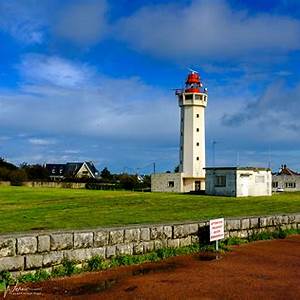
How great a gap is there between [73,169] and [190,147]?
6325 cm

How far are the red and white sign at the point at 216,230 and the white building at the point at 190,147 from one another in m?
42.2

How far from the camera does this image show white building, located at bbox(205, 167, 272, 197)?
47.1 metres

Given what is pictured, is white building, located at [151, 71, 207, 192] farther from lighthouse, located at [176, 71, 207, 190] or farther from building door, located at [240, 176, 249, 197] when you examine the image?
building door, located at [240, 176, 249, 197]

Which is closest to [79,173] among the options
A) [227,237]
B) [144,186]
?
[144,186]

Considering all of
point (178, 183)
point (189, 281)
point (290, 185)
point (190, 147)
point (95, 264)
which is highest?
point (190, 147)

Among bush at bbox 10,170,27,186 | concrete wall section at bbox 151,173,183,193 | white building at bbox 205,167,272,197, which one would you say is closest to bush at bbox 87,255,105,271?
white building at bbox 205,167,272,197

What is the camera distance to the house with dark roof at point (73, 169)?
11374cm

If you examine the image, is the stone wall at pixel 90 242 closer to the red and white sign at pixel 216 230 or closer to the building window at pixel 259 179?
the red and white sign at pixel 216 230

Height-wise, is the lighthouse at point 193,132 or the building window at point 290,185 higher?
the lighthouse at point 193,132

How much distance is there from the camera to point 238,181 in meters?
47.0

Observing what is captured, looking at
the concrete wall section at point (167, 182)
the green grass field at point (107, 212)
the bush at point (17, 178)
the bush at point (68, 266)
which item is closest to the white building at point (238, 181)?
the concrete wall section at point (167, 182)

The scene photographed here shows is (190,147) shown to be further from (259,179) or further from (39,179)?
(39,179)

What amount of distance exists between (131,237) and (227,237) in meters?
3.33

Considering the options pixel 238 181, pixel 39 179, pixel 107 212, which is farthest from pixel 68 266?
pixel 39 179
